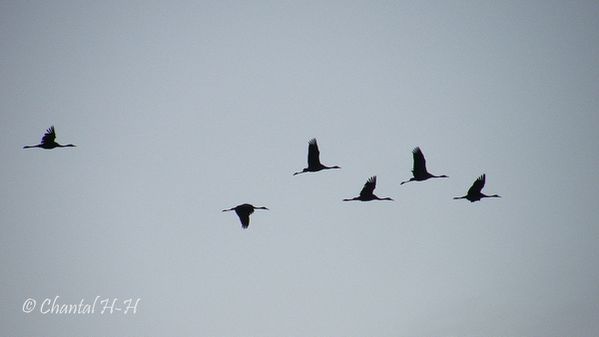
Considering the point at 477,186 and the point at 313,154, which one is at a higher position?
the point at 313,154

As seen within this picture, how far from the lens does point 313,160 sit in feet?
150

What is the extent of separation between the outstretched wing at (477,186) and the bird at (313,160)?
6072 mm

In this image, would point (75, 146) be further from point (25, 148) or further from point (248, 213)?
point (248, 213)

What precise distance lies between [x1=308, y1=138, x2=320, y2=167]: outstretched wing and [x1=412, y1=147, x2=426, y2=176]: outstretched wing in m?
4.21

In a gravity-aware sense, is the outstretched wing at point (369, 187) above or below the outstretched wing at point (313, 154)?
below

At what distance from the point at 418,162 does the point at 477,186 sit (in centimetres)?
293

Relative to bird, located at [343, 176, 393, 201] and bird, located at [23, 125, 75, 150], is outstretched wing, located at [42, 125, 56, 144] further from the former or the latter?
bird, located at [343, 176, 393, 201]

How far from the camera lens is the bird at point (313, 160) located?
1753 inches

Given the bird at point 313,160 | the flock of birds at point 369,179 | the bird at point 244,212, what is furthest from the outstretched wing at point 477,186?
the bird at point 244,212

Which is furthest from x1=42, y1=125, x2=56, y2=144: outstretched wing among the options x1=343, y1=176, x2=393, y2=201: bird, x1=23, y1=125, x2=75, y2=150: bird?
x1=343, y1=176, x2=393, y2=201: bird

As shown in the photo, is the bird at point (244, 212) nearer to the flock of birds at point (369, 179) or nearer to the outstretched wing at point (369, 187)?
the flock of birds at point (369, 179)

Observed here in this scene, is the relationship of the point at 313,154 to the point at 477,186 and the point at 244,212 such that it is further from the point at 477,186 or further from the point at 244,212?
the point at 477,186

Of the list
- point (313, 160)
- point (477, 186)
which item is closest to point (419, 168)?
point (477, 186)

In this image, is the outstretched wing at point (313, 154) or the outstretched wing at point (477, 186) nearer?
the outstretched wing at point (313, 154)
